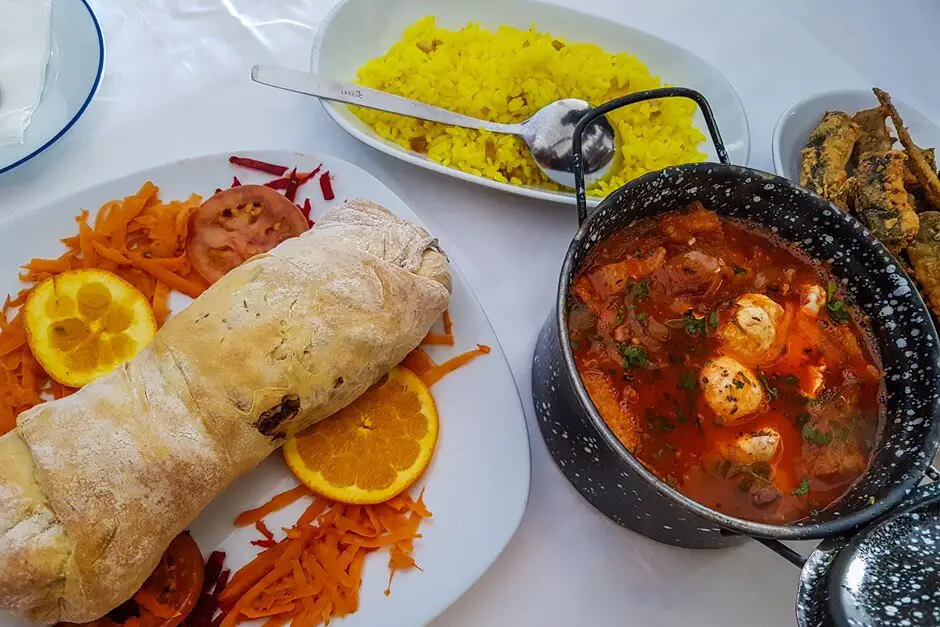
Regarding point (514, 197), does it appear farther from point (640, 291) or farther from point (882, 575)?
point (882, 575)

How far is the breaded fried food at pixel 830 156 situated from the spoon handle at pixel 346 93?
2.77 ft

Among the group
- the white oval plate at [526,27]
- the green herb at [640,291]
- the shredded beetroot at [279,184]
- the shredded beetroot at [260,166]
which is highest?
the white oval plate at [526,27]

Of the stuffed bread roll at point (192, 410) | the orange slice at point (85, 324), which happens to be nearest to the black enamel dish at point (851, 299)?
the stuffed bread roll at point (192, 410)

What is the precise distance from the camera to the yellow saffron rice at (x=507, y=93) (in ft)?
5.51

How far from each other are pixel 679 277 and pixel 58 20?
1.64 meters

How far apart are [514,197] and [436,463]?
2.39 ft

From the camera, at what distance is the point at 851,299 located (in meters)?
1.35

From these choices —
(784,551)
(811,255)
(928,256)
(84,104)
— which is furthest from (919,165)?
(84,104)

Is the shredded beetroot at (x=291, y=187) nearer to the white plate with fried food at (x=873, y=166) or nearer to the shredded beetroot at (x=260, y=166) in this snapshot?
the shredded beetroot at (x=260, y=166)

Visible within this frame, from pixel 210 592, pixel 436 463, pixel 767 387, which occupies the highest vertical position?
pixel 767 387

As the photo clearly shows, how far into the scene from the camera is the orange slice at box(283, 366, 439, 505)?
4.28 ft

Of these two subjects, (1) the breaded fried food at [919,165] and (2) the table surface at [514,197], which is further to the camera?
(1) the breaded fried food at [919,165]

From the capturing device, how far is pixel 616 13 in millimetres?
2074

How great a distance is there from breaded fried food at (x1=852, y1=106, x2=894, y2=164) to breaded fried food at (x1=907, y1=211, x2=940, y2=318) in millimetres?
219
